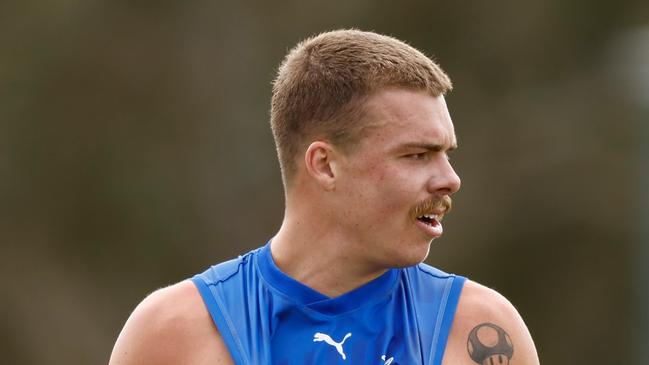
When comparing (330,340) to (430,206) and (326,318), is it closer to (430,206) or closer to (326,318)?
(326,318)

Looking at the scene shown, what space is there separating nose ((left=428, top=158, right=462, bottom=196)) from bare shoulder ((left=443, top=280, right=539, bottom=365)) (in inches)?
18.3

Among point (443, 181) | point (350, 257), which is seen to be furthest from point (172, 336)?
point (443, 181)

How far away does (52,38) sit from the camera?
49.3ft

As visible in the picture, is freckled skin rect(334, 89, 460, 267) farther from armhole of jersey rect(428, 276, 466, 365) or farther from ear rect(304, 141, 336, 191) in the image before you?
armhole of jersey rect(428, 276, 466, 365)

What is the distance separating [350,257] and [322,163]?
0.36 metres

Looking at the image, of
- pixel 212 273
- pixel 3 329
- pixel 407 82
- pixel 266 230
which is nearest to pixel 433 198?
pixel 407 82

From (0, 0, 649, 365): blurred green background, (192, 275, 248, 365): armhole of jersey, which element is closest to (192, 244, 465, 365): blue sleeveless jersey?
A: (192, 275, 248, 365): armhole of jersey

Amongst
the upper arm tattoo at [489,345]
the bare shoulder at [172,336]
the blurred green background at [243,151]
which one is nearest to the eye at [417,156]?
the upper arm tattoo at [489,345]

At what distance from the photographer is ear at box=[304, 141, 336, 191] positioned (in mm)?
4324

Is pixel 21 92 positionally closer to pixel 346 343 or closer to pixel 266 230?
pixel 266 230

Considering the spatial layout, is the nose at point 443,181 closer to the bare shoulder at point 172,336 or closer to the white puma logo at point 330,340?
the white puma logo at point 330,340

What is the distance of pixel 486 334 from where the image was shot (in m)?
4.36

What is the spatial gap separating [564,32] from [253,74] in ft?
13.3

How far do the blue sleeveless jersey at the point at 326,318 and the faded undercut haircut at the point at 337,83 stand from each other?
437 millimetres
